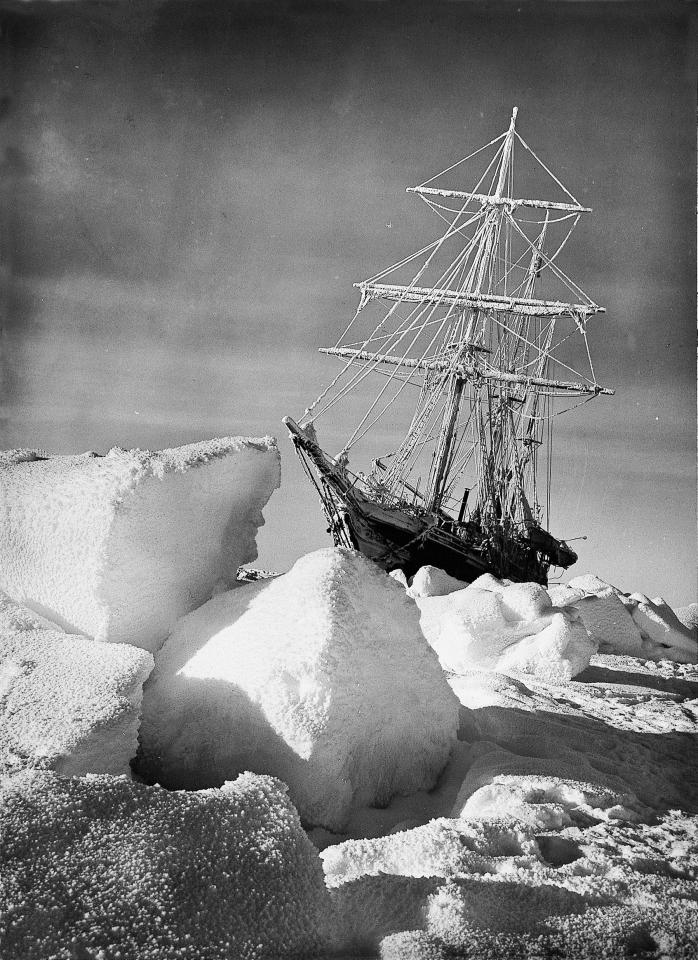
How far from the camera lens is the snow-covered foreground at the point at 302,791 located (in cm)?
103

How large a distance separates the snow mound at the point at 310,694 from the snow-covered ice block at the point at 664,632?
9.18 feet

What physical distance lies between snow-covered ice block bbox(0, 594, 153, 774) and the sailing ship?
2.30 metres

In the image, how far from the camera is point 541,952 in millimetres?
1173

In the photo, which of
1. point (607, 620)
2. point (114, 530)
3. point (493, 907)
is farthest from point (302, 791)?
point (607, 620)

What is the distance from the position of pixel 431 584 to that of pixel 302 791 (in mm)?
3776

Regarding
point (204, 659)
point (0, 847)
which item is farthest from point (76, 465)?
point (0, 847)

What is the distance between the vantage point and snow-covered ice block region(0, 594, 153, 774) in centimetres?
133

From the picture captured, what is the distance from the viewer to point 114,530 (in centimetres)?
169

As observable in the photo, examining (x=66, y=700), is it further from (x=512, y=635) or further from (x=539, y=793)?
(x=512, y=635)

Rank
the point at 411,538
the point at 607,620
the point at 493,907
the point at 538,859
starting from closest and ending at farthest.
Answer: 1. the point at 493,907
2. the point at 538,859
3. the point at 607,620
4. the point at 411,538

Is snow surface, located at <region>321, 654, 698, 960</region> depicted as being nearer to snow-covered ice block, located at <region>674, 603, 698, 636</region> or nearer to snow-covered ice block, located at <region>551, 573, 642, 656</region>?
snow-covered ice block, located at <region>551, 573, 642, 656</region>

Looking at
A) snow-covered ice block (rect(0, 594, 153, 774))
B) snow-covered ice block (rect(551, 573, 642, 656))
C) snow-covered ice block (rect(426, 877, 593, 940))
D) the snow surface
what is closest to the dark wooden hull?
snow-covered ice block (rect(551, 573, 642, 656))

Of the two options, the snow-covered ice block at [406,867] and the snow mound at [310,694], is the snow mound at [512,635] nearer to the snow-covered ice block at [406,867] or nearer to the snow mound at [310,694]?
the snow mound at [310,694]

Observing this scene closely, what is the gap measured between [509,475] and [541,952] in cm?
1028
